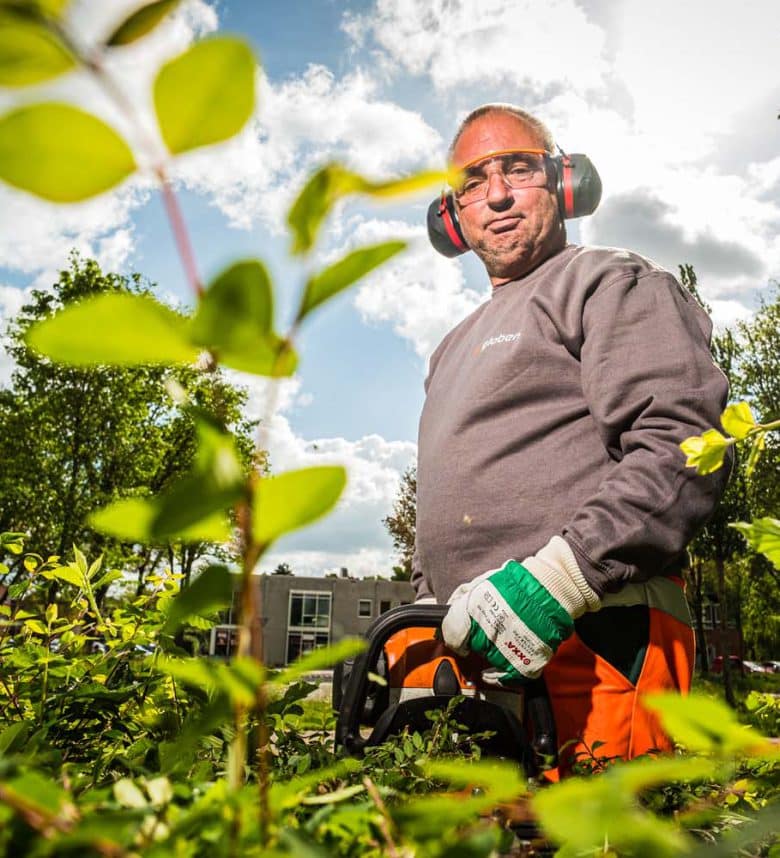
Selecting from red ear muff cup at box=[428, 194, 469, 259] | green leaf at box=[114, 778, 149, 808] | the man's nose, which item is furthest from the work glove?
red ear muff cup at box=[428, 194, 469, 259]

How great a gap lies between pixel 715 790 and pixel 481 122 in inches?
116

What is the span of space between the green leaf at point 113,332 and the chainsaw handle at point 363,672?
1.48 metres

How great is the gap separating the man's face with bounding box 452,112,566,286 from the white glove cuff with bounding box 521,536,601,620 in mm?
1503

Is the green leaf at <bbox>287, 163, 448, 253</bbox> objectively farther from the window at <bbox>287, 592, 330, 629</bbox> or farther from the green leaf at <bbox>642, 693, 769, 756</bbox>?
the window at <bbox>287, 592, 330, 629</bbox>

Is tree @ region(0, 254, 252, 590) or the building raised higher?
tree @ region(0, 254, 252, 590)

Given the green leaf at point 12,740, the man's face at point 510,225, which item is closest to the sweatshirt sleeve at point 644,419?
the man's face at point 510,225

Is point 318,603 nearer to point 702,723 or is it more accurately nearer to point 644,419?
point 644,419

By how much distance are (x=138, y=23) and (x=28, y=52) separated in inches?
1.9

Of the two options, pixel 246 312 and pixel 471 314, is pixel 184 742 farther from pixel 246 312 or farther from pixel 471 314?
pixel 471 314

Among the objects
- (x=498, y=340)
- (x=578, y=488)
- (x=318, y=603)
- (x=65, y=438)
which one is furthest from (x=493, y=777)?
(x=318, y=603)

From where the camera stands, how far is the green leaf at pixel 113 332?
268 mm

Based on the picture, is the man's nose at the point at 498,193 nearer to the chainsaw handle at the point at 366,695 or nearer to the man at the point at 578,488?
the man at the point at 578,488

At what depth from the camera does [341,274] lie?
31 centimetres

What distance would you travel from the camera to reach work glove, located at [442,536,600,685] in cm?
167
